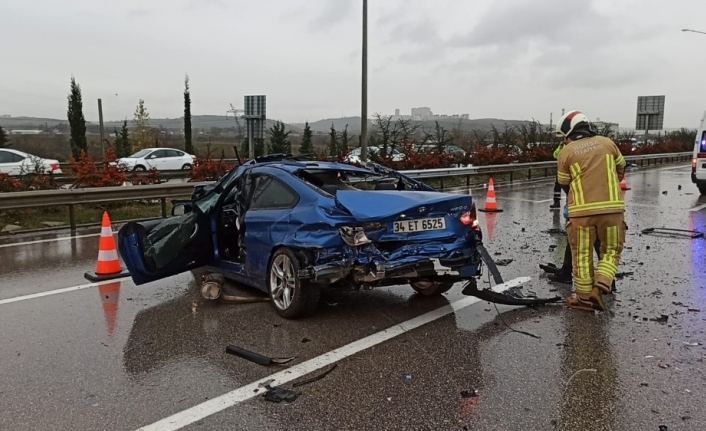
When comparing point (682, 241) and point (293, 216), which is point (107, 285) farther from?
point (682, 241)

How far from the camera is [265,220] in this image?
561cm

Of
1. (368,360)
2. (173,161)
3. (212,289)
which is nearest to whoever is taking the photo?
(368,360)

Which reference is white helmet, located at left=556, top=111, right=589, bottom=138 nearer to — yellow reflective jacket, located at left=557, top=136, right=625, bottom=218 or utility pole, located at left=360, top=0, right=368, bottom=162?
yellow reflective jacket, located at left=557, top=136, right=625, bottom=218

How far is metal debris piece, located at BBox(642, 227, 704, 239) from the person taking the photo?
969 centimetres

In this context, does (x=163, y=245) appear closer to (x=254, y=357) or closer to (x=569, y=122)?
(x=254, y=357)

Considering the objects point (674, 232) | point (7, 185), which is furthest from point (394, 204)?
point (7, 185)

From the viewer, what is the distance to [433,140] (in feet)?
79.4

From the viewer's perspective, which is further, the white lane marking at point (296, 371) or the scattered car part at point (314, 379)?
the scattered car part at point (314, 379)

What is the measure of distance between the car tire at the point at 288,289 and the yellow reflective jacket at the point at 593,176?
8.63 feet

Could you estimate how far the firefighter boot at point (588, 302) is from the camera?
213 inches

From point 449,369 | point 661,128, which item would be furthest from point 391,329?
point 661,128

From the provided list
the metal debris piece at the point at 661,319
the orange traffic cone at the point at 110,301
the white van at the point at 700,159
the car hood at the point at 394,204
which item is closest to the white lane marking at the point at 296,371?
the car hood at the point at 394,204

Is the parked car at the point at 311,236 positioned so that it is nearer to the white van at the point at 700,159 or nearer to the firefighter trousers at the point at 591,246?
the firefighter trousers at the point at 591,246

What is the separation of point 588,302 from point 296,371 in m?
2.96
